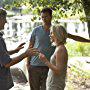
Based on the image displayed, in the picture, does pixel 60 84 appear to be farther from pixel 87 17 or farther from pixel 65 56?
pixel 87 17

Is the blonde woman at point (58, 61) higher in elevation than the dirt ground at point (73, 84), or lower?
higher

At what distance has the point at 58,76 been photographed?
5.27 metres

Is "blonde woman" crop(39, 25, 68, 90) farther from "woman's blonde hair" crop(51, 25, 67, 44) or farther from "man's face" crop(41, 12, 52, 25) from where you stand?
"man's face" crop(41, 12, 52, 25)

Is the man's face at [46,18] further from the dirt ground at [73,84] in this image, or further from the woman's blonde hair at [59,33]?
the dirt ground at [73,84]

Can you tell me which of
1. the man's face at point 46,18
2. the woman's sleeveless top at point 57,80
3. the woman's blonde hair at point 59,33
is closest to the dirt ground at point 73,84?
the man's face at point 46,18

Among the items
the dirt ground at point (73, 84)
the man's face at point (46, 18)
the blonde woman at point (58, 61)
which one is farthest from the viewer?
the dirt ground at point (73, 84)

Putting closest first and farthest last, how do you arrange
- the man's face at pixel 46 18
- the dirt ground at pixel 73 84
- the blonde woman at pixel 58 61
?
the blonde woman at pixel 58 61
the man's face at pixel 46 18
the dirt ground at pixel 73 84

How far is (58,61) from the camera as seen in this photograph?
5168 mm

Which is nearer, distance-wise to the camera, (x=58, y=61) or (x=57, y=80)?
(x=58, y=61)

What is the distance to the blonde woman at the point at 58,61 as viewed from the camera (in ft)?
17.0

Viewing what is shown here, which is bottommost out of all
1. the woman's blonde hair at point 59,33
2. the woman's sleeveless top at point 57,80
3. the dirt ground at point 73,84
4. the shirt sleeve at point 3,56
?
the dirt ground at point 73,84

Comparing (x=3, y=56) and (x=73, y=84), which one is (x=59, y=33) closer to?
(x=3, y=56)

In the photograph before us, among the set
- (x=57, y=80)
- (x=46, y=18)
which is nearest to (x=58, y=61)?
(x=57, y=80)

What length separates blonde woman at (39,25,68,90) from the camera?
5.18m
